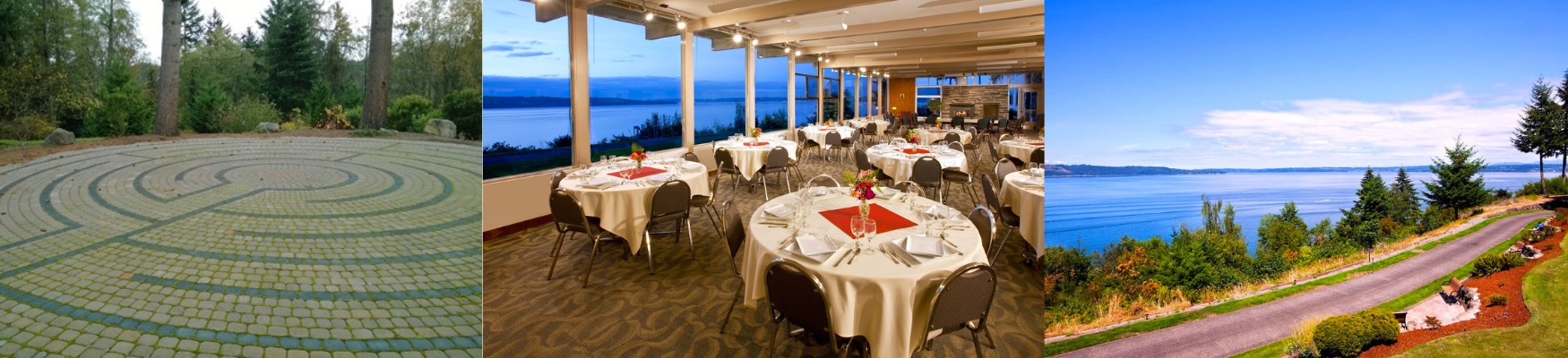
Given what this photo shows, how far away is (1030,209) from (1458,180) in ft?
9.44

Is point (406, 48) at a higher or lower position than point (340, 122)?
higher

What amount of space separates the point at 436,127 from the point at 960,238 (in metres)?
2.95

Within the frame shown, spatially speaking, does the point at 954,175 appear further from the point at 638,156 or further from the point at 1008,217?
the point at 638,156

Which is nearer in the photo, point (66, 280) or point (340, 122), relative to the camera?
point (66, 280)

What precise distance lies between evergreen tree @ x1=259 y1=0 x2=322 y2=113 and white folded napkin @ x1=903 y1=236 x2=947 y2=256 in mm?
3302

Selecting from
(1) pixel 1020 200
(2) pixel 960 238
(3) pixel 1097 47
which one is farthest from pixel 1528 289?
(1) pixel 1020 200

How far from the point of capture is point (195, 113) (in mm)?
2867

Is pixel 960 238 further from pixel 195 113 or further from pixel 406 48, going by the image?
pixel 195 113

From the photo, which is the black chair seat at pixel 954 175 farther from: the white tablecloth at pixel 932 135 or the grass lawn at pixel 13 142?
the grass lawn at pixel 13 142

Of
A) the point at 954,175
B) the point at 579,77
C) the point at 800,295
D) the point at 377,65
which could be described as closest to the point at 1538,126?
the point at 800,295

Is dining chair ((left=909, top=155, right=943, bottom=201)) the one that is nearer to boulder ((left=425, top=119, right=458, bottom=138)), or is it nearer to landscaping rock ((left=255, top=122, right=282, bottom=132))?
boulder ((left=425, top=119, right=458, bottom=138))

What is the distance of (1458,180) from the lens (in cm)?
149

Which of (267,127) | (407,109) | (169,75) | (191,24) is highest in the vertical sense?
Answer: (191,24)

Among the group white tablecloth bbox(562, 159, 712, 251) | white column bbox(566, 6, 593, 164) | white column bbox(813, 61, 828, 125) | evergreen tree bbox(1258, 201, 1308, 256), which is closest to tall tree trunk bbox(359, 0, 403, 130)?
white tablecloth bbox(562, 159, 712, 251)
